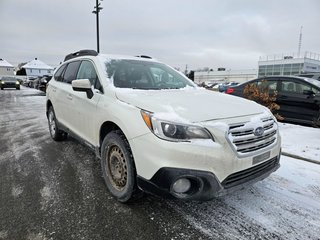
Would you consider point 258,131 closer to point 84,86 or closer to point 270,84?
point 84,86

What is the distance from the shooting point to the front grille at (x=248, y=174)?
7.87 feet

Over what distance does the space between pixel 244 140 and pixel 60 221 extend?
6.65 feet

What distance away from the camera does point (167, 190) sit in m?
2.34

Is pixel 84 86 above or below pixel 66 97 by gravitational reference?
above

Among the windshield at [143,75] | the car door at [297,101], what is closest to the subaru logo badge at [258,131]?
the windshield at [143,75]

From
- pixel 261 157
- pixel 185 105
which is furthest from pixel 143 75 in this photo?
pixel 261 157

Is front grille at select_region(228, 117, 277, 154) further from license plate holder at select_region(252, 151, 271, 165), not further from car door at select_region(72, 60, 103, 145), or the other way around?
car door at select_region(72, 60, 103, 145)

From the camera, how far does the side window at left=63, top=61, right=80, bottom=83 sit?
4.46m

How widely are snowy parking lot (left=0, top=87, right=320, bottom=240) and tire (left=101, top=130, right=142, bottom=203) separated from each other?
0.52 feet

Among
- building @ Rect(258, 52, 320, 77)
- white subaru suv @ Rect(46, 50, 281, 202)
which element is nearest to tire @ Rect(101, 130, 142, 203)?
white subaru suv @ Rect(46, 50, 281, 202)

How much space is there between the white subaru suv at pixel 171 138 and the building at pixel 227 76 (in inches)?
2448

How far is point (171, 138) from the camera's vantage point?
232 cm

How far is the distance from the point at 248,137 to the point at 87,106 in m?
2.16

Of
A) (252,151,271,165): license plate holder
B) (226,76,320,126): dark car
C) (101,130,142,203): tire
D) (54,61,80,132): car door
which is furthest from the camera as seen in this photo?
(226,76,320,126): dark car
